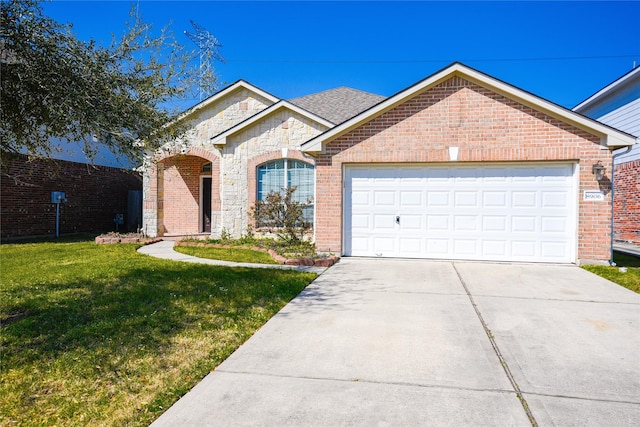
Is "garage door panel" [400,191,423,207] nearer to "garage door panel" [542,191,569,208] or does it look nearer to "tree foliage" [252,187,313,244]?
"garage door panel" [542,191,569,208]

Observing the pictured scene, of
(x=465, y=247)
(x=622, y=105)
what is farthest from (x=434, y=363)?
(x=622, y=105)

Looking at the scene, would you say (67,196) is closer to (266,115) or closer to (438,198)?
(266,115)

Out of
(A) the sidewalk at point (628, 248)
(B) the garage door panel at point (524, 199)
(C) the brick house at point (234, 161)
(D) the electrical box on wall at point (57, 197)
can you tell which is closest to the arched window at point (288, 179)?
(C) the brick house at point (234, 161)

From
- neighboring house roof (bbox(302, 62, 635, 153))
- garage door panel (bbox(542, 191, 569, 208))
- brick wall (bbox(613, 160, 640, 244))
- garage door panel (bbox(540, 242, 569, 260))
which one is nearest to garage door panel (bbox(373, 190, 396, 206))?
neighboring house roof (bbox(302, 62, 635, 153))

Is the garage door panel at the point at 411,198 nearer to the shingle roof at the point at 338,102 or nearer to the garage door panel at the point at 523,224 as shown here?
the garage door panel at the point at 523,224

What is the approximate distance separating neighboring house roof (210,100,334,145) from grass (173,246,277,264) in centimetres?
376

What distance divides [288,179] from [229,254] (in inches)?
139

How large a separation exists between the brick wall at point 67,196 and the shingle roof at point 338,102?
7123 millimetres

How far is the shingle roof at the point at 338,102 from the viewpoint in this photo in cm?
1537

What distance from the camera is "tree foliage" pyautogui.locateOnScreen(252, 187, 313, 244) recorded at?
455 inches

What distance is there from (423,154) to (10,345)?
28.0 feet

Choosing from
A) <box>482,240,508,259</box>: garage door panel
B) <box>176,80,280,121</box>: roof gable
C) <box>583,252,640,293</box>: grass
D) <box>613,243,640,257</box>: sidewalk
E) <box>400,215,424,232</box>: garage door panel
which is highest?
<box>176,80,280,121</box>: roof gable

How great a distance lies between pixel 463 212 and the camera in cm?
998

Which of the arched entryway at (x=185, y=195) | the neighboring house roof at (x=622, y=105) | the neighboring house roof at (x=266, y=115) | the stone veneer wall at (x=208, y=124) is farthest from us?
the arched entryway at (x=185, y=195)
